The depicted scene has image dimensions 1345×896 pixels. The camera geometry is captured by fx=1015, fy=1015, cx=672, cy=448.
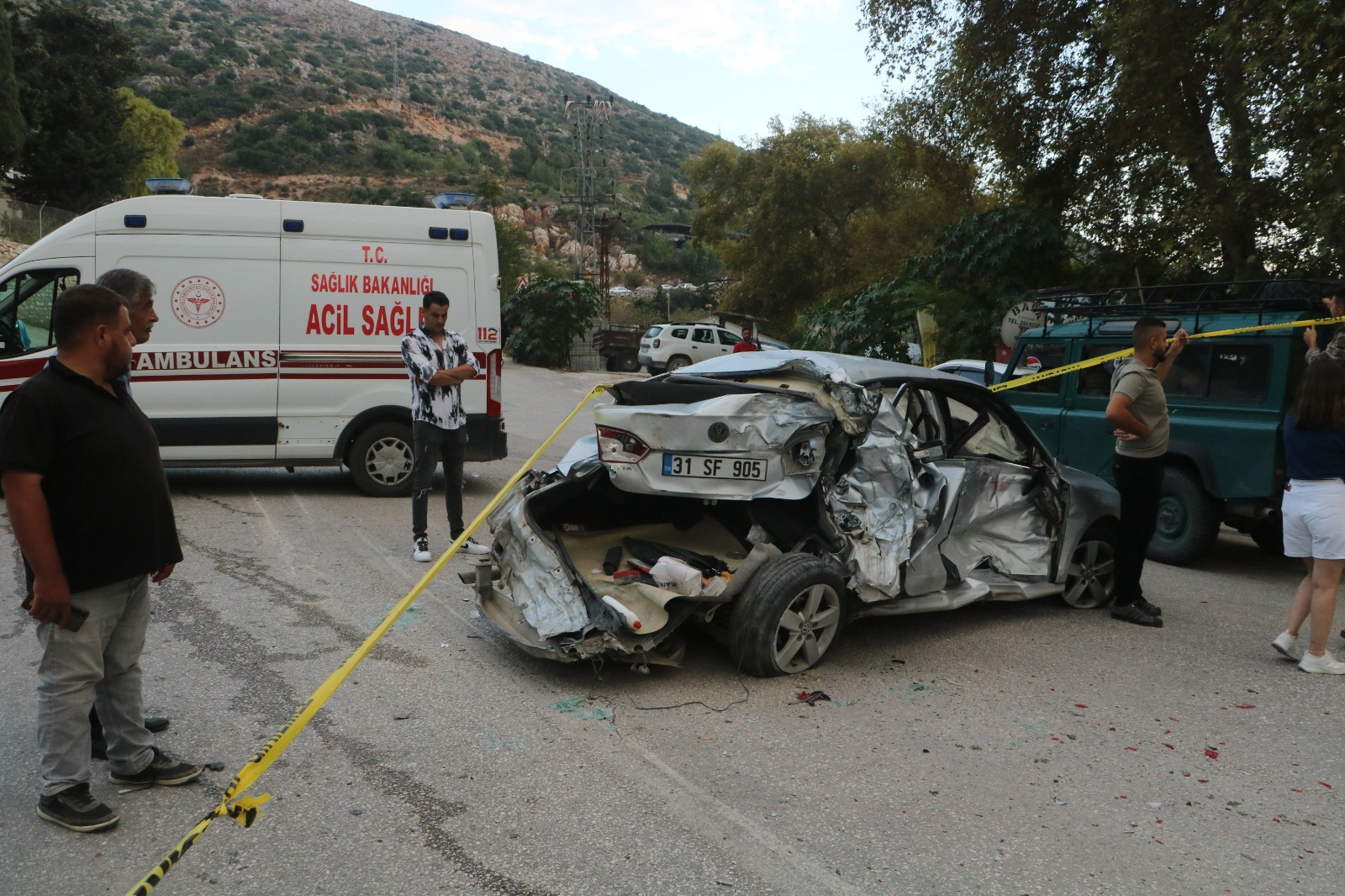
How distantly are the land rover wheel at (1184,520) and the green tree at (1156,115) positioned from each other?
4.17m

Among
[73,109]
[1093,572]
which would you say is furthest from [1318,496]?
[73,109]

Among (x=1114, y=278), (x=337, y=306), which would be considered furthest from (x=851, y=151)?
(x=337, y=306)

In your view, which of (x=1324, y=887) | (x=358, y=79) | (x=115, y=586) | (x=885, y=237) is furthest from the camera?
(x=358, y=79)

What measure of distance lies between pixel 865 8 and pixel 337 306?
40.2ft

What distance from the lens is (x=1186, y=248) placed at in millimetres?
13891

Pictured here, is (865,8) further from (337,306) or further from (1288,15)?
(337,306)

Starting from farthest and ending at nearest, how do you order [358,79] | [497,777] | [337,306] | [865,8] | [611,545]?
1. [358,79]
2. [865,8]
3. [337,306]
4. [611,545]
5. [497,777]

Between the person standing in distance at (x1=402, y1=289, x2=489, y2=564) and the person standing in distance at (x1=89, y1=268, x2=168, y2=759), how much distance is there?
2881 millimetres

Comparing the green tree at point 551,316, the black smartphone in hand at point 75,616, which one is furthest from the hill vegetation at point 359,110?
the black smartphone in hand at point 75,616

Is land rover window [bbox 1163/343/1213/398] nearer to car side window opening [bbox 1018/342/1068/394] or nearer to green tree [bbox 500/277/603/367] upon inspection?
car side window opening [bbox 1018/342/1068/394]

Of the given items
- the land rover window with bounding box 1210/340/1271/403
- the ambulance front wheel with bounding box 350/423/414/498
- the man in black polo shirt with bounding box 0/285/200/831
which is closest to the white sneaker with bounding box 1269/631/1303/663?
the land rover window with bounding box 1210/340/1271/403

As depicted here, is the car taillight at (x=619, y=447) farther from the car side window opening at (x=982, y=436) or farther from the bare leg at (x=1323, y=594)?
the bare leg at (x=1323, y=594)

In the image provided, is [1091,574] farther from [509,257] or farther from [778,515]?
[509,257]

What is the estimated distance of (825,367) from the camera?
5.36m
